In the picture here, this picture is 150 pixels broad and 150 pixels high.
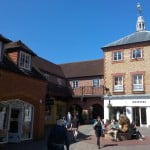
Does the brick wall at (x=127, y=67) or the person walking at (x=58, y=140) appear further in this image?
the brick wall at (x=127, y=67)

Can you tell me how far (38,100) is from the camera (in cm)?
1809

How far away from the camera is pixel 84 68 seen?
35750mm

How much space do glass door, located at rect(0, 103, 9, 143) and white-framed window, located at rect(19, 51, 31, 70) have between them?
324 centimetres

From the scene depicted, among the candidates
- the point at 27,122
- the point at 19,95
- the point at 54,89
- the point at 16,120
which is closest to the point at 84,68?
the point at 54,89

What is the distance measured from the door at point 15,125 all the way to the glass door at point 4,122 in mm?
578

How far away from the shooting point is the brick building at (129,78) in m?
28.5

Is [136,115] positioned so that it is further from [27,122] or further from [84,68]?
[27,122]

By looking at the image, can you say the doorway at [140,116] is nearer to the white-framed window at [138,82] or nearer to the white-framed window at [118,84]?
the white-framed window at [138,82]

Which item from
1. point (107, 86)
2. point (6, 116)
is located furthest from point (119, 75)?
point (6, 116)

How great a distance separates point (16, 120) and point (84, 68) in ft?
65.9

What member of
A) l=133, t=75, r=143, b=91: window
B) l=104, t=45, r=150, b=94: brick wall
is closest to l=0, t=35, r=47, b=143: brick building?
l=104, t=45, r=150, b=94: brick wall

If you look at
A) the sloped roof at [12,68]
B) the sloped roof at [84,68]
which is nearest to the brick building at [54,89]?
the sloped roof at [84,68]

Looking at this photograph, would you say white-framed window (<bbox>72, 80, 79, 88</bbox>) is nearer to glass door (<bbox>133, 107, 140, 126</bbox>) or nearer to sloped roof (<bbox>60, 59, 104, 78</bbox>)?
sloped roof (<bbox>60, 59, 104, 78</bbox>)

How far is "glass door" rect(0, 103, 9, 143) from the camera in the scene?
1523 cm
